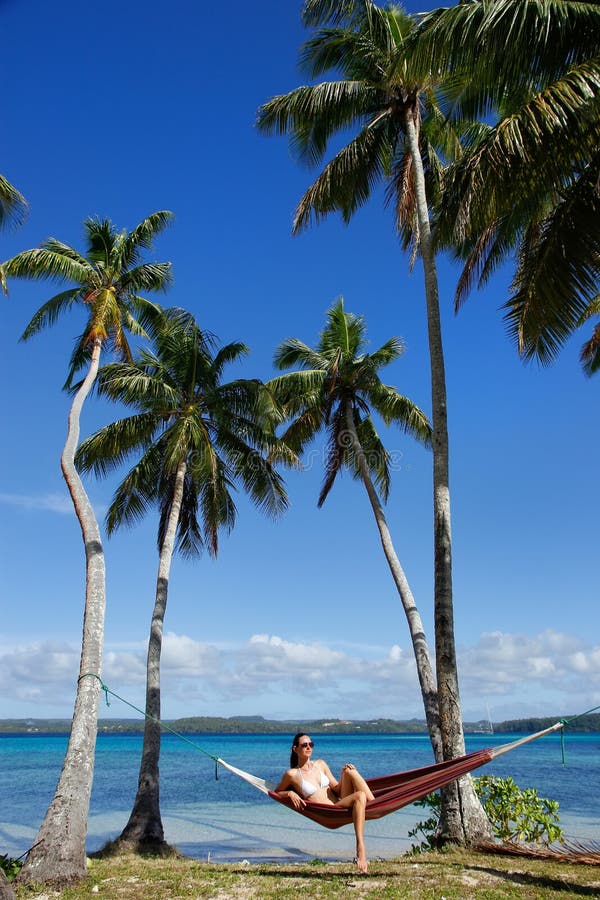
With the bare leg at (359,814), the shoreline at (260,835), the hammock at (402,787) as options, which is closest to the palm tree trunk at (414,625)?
the hammock at (402,787)

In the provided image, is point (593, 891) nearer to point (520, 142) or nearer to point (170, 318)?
point (520, 142)

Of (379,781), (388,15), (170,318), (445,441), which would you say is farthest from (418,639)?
(388,15)

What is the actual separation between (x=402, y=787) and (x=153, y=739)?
4946 millimetres

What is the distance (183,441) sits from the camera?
35.9 feet

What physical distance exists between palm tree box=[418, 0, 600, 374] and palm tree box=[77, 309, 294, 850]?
576cm

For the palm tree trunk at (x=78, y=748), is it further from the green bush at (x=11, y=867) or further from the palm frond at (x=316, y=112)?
the palm frond at (x=316, y=112)

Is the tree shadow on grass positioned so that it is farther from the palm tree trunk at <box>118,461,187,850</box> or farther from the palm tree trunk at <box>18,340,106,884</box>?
the palm tree trunk at <box>118,461,187,850</box>

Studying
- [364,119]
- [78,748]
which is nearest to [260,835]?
[78,748]

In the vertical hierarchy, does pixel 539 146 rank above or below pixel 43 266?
below

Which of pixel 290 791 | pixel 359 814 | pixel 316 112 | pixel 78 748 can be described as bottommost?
pixel 359 814

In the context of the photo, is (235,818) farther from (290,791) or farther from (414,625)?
(290,791)

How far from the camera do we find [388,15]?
978 centimetres

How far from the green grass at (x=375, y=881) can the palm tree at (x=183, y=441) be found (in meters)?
4.49

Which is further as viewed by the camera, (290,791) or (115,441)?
(115,441)
